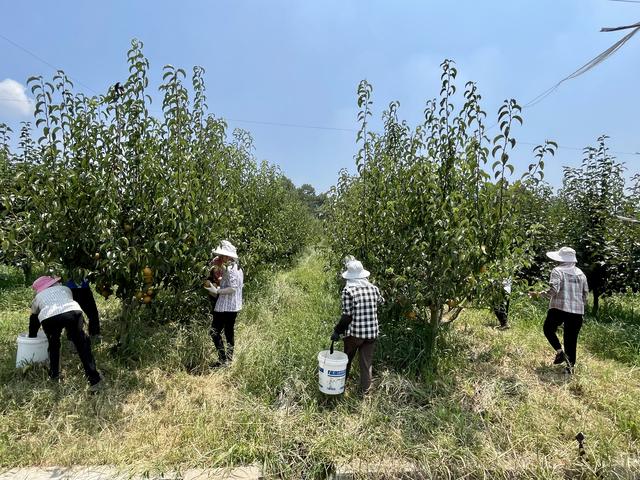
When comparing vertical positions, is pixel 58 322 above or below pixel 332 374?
above

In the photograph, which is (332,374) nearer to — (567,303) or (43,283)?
(567,303)

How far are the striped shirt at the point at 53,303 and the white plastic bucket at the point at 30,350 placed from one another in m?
0.31

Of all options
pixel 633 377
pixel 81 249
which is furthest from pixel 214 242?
pixel 633 377

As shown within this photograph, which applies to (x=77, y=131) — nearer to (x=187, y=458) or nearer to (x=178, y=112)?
(x=178, y=112)

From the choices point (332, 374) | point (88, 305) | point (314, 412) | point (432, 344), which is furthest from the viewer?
point (88, 305)

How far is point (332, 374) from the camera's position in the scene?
11.8 feet

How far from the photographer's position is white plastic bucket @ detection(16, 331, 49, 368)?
388 cm

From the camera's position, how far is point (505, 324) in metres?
5.83

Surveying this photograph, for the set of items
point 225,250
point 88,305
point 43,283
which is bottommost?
point 88,305

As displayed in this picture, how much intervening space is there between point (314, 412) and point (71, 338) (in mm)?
2437

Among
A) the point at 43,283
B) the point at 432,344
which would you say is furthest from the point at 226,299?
the point at 432,344

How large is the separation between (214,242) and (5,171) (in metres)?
5.77

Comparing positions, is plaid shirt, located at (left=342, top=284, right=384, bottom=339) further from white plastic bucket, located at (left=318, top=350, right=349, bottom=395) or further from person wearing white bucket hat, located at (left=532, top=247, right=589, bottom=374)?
person wearing white bucket hat, located at (left=532, top=247, right=589, bottom=374)

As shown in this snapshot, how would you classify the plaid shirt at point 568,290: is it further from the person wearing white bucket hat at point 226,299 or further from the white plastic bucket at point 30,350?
the white plastic bucket at point 30,350
